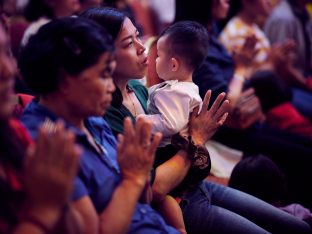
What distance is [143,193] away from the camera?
1373mm

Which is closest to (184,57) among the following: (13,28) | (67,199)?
(67,199)

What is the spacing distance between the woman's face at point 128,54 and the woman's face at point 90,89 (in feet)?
0.99

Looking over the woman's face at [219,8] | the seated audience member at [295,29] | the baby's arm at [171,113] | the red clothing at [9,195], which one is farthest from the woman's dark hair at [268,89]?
the red clothing at [9,195]

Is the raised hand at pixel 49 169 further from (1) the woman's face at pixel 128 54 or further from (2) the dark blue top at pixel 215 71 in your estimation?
(2) the dark blue top at pixel 215 71

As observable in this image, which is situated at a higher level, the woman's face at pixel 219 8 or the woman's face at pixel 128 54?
the woman's face at pixel 128 54

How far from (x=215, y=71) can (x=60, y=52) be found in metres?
1.21

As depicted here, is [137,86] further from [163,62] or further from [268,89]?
[268,89]

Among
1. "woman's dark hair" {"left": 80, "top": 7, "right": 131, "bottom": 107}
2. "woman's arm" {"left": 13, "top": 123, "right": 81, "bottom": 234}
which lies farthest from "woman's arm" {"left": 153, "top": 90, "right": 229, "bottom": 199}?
"woman's arm" {"left": 13, "top": 123, "right": 81, "bottom": 234}

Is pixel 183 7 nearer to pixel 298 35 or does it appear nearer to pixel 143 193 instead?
pixel 143 193

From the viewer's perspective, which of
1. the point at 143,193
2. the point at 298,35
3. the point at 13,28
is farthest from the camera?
the point at 298,35

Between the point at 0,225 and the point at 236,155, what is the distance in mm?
1556

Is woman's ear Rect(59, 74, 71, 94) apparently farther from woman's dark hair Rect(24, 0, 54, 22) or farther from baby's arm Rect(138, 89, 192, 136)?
woman's dark hair Rect(24, 0, 54, 22)

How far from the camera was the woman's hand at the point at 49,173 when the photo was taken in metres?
0.99

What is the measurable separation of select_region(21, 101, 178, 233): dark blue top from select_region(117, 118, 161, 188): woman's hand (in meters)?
0.05
